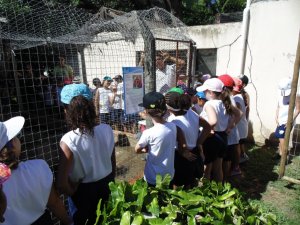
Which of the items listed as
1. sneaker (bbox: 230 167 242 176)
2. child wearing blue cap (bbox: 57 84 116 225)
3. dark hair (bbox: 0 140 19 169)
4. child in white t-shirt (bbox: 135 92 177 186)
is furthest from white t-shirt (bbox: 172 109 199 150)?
sneaker (bbox: 230 167 242 176)

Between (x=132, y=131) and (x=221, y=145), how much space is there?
7.07 feet

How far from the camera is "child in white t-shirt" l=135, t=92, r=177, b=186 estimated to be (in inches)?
98.7

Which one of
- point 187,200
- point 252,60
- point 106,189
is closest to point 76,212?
point 106,189

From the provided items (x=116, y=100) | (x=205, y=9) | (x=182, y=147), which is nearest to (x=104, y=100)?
(x=116, y=100)

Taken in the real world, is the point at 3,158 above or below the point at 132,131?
above

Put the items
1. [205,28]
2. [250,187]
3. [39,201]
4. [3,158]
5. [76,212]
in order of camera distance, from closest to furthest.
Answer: [3,158] < [39,201] < [76,212] < [250,187] < [205,28]

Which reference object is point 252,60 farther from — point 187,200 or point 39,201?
point 39,201

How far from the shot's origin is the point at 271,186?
14.0 feet

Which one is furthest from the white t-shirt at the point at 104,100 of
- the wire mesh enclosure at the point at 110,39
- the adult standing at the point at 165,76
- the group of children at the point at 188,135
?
the group of children at the point at 188,135

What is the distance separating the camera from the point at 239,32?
6.45 m

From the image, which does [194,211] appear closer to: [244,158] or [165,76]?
[165,76]

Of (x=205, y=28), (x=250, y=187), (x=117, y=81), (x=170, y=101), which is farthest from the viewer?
(x=205, y=28)

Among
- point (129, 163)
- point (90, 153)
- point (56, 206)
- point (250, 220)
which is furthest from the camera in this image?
point (129, 163)

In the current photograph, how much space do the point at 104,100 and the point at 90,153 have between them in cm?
406
